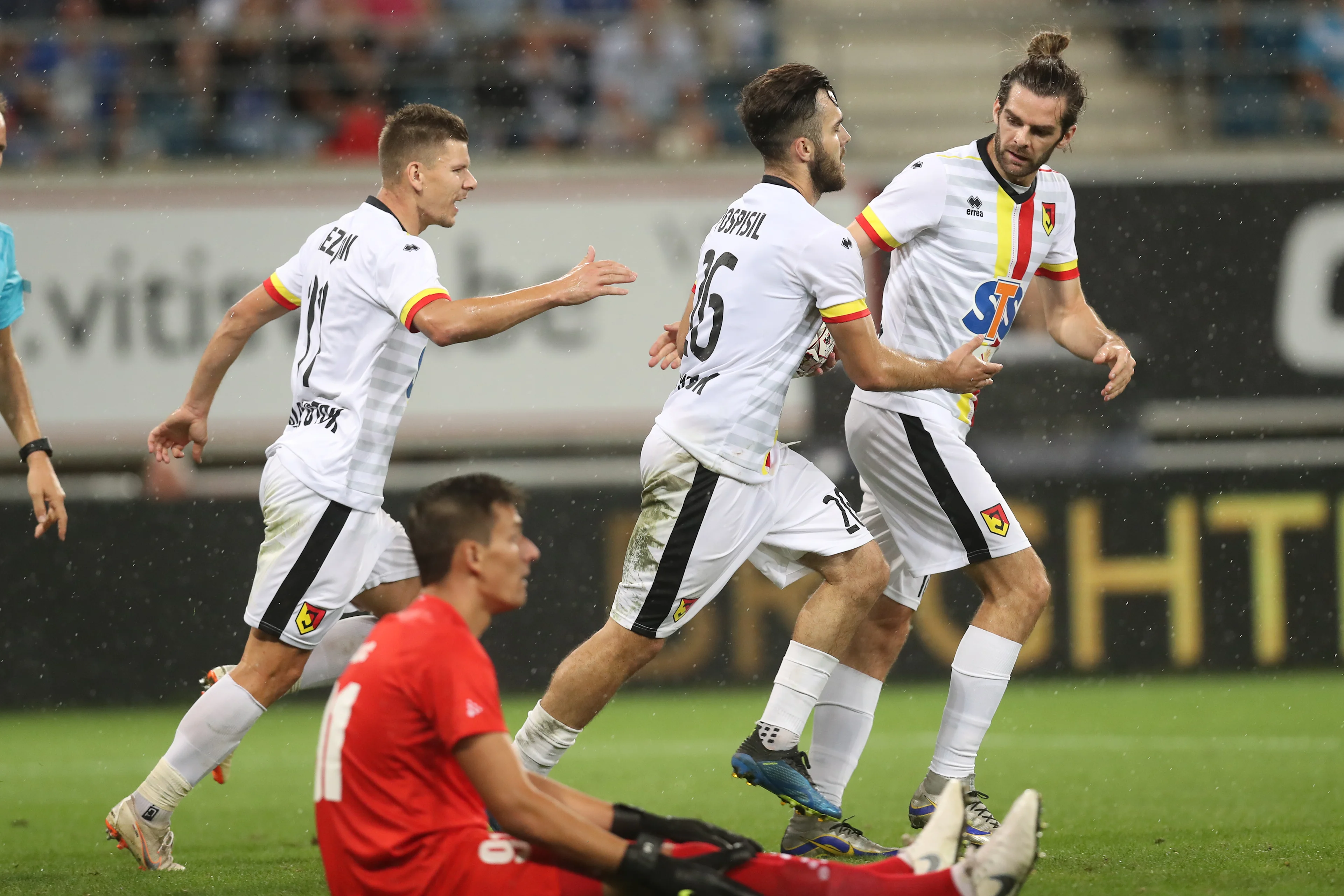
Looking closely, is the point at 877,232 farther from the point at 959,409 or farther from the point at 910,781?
the point at 910,781

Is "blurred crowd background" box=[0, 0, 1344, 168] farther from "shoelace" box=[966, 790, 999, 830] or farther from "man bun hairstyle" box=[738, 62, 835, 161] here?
"shoelace" box=[966, 790, 999, 830]

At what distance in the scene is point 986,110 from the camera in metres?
13.2

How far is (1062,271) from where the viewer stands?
599 centimetres

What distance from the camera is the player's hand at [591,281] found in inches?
192

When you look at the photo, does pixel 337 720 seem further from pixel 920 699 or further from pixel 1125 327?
pixel 1125 327

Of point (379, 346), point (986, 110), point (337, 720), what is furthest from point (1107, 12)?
point (337, 720)

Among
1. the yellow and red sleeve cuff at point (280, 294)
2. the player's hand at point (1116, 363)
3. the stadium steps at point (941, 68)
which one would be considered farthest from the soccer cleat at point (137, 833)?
the stadium steps at point (941, 68)

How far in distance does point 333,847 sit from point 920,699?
786cm

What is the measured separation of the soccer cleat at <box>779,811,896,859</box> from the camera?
17.0ft

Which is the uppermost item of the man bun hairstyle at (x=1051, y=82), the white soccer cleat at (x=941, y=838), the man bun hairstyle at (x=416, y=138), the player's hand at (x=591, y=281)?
the man bun hairstyle at (x=1051, y=82)

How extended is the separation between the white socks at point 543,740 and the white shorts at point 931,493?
4.58 feet

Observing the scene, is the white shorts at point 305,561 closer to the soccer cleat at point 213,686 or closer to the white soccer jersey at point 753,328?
the soccer cleat at point 213,686

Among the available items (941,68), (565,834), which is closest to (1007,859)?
(565,834)

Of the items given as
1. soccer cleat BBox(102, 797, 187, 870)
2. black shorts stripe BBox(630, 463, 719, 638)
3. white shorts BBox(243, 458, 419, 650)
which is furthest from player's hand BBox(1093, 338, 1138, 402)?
soccer cleat BBox(102, 797, 187, 870)
